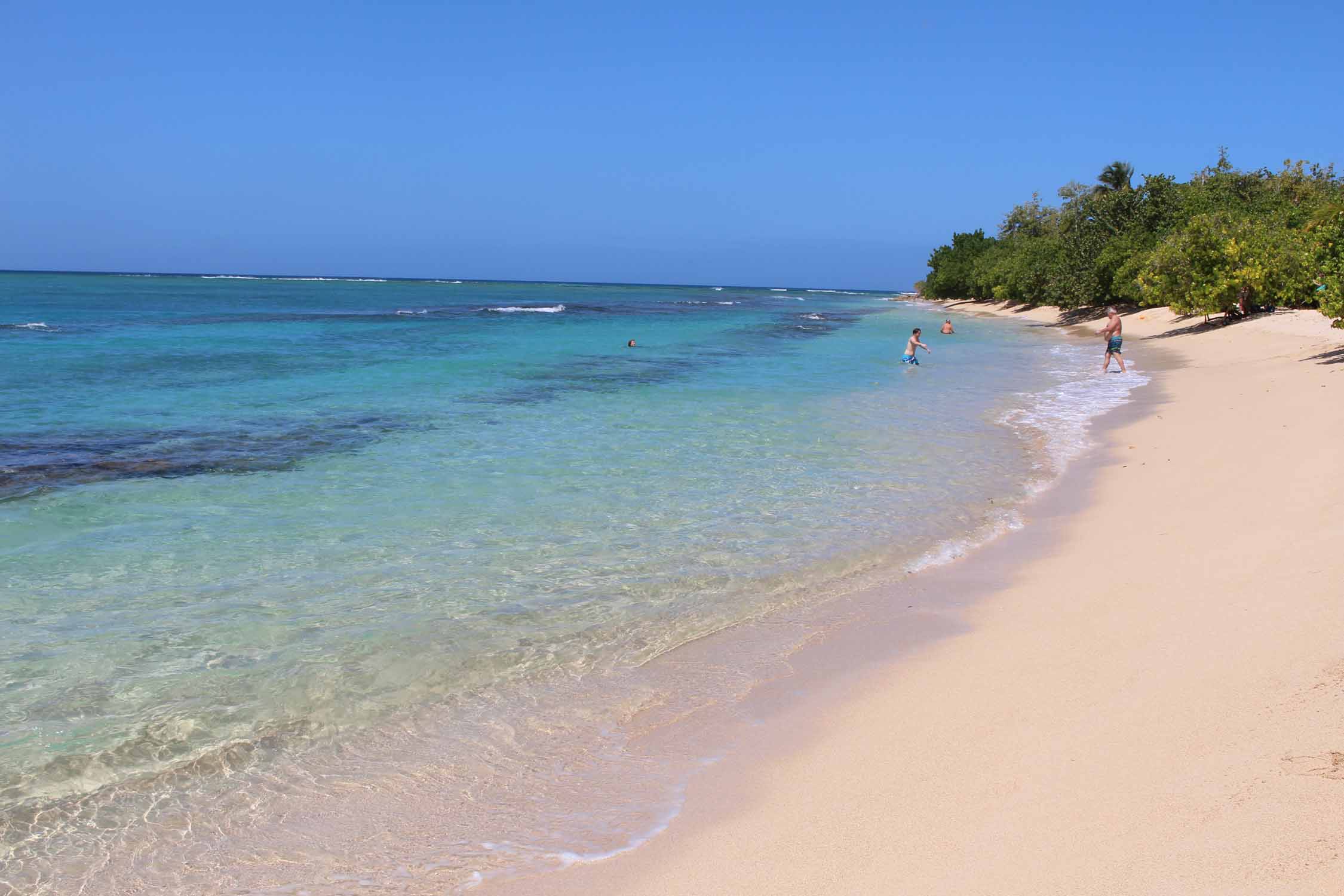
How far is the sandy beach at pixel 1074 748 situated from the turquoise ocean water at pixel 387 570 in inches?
28.0

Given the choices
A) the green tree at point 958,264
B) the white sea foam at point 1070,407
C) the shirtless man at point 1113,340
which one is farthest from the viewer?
the green tree at point 958,264

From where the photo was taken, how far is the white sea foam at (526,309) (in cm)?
6756

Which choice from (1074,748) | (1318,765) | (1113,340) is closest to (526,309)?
(1113,340)

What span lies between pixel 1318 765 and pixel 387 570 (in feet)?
19.9

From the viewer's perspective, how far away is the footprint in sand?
3285 millimetres

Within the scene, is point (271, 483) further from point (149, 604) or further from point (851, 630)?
point (851, 630)

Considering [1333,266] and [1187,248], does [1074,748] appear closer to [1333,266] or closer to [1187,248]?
[1333,266]

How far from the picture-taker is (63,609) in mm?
6391

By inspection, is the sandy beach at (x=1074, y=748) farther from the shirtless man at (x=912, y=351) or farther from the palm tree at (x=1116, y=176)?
the palm tree at (x=1116, y=176)

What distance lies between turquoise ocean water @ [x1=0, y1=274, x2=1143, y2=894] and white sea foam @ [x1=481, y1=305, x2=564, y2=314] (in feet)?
156

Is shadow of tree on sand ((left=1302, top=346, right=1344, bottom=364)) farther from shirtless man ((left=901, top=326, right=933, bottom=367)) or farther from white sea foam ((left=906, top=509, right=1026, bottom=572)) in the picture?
white sea foam ((left=906, top=509, right=1026, bottom=572))

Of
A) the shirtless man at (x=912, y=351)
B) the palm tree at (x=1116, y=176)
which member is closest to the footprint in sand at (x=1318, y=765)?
the shirtless man at (x=912, y=351)

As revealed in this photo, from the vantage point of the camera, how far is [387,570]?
7.31 meters

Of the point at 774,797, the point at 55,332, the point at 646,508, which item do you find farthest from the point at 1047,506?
the point at 55,332
